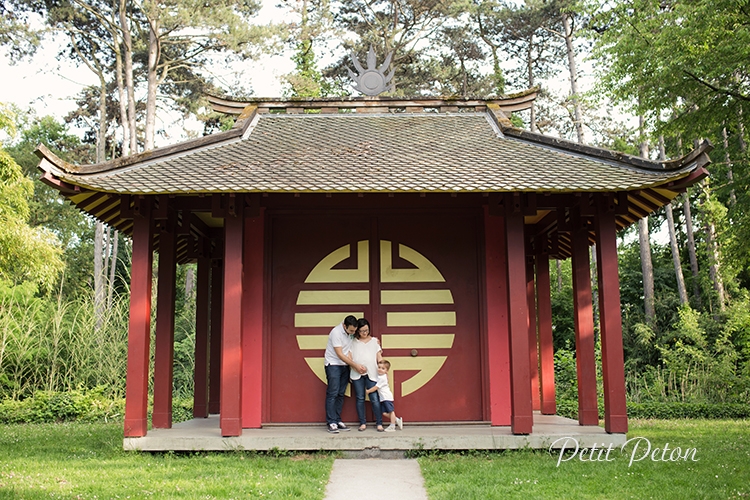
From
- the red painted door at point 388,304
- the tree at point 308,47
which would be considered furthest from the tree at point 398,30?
the red painted door at point 388,304

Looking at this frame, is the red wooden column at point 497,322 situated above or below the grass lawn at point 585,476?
above

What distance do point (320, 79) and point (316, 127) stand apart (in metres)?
20.7

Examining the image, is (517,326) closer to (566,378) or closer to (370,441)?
(370,441)

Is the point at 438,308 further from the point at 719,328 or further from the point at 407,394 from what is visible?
the point at 719,328

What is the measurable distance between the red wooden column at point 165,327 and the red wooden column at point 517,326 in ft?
15.6

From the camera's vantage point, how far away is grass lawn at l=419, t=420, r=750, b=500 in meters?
6.36

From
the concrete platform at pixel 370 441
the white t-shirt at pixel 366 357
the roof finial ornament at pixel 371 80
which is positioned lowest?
the concrete platform at pixel 370 441

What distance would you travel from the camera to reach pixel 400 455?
8.29m

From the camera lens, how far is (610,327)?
340 inches

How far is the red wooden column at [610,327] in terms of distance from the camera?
28.1 feet

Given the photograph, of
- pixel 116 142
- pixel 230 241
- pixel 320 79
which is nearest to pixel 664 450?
pixel 230 241

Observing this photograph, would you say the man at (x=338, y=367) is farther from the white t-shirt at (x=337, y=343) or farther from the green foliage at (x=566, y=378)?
the green foliage at (x=566, y=378)

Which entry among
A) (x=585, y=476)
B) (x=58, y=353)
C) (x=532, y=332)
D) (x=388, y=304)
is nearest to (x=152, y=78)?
(x=58, y=353)

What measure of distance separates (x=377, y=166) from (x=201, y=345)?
16.1 feet
